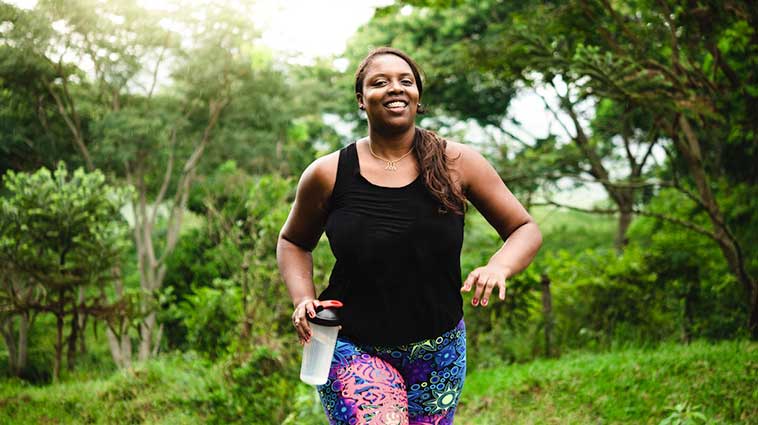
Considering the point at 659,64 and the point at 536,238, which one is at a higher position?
the point at 659,64

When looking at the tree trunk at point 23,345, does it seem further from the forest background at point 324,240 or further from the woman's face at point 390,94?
the woman's face at point 390,94

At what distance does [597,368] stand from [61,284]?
6.74m

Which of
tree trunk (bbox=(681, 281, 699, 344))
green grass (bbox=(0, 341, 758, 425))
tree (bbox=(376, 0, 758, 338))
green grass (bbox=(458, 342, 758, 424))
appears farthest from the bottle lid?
tree trunk (bbox=(681, 281, 699, 344))

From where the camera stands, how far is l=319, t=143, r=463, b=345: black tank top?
2311 mm

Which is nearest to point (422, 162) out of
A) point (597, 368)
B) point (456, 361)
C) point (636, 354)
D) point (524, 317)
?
point (456, 361)

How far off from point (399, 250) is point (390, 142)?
1.22 feet

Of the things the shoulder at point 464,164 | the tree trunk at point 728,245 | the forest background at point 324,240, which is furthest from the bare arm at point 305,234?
the tree trunk at point 728,245

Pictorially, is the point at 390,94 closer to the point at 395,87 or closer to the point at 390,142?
the point at 395,87

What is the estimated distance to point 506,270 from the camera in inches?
91.4

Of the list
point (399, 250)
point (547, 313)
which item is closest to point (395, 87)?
point (399, 250)

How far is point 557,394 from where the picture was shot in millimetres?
5930

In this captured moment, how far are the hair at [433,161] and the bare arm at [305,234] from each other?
0.28 meters

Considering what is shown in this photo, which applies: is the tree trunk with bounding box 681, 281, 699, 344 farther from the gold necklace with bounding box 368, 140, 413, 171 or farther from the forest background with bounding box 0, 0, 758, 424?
the gold necklace with bounding box 368, 140, 413, 171

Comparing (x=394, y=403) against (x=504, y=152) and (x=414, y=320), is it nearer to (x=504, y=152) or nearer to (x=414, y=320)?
(x=414, y=320)
